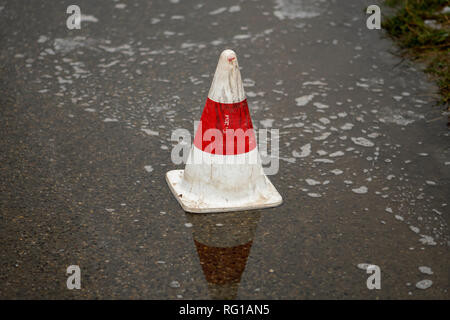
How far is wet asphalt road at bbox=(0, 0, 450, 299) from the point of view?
281cm

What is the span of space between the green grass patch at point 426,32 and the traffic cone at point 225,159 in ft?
6.75

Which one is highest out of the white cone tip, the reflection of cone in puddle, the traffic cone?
the white cone tip

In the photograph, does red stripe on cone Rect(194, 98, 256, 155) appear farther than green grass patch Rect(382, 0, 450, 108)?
No

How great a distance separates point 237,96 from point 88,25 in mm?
2808

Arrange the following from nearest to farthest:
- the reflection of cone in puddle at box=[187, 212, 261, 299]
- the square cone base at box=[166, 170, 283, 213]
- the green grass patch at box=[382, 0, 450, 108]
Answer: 1. the reflection of cone in puddle at box=[187, 212, 261, 299]
2. the square cone base at box=[166, 170, 283, 213]
3. the green grass patch at box=[382, 0, 450, 108]

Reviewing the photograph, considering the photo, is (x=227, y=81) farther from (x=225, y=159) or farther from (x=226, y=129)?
(x=225, y=159)

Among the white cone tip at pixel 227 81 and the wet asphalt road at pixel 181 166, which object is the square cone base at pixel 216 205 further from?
the white cone tip at pixel 227 81

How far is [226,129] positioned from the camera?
10.3ft

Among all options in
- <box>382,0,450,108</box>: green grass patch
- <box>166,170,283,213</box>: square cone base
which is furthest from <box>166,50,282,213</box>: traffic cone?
<box>382,0,450,108</box>: green grass patch

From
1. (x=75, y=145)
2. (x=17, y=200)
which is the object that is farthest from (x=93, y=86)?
(x=17, y=200)

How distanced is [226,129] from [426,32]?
2807mm

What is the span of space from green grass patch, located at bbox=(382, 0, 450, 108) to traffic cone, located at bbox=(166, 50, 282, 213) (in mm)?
2057

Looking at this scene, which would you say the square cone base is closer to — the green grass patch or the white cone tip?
the white cone tip

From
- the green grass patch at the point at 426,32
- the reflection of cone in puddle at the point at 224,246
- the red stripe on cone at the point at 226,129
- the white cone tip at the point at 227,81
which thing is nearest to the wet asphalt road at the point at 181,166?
the reflection of cone in puddle at the point at 224,246
